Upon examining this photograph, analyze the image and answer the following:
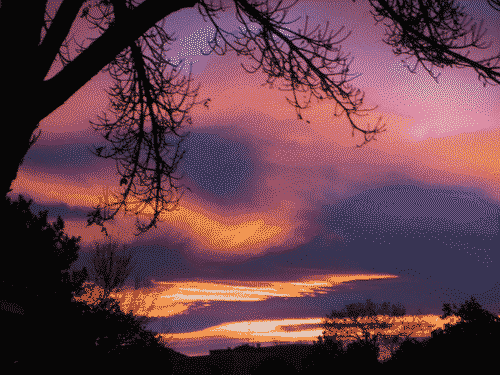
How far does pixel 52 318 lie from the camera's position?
42.1 feet

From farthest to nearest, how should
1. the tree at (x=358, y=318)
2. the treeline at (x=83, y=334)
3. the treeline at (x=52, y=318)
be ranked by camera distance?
1. the tree at (x=358, y=318)
2. the treeline at (x=52, y=318)
3. the treeline at (x=83, y=334)

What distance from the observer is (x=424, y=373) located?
7723mm

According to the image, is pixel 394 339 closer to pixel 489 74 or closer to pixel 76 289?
pixel 76 289

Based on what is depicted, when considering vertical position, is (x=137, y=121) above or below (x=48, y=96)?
above

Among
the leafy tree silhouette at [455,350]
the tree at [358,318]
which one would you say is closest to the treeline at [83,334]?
the leafy tree silhouette at [455,350]

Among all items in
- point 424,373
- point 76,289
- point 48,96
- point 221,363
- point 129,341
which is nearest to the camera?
point 48,96

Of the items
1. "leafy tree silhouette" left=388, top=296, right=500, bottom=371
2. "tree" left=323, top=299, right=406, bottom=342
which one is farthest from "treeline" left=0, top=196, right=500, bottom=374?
"tree" left=323, top=299, right=406, bottom=342

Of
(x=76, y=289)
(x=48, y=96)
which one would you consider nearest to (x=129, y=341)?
(x=76, y=289)

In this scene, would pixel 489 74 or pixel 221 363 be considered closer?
pixel 489 74

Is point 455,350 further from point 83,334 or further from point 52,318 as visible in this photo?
point 52,318

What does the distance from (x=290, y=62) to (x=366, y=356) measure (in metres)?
7.68

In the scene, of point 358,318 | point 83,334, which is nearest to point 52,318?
point 83,334

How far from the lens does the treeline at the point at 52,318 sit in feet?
37.4

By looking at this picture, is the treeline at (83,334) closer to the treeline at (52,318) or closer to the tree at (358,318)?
the treeline at (52,318)
